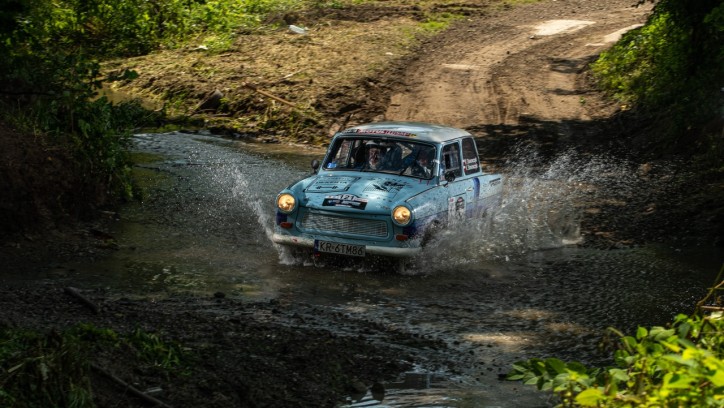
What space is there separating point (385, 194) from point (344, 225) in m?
0.63

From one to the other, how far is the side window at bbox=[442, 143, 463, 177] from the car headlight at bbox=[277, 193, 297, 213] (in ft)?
6.61

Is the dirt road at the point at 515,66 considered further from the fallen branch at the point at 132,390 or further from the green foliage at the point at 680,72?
the fallen branch at the point at 132,390

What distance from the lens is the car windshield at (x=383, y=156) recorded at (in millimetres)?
12016

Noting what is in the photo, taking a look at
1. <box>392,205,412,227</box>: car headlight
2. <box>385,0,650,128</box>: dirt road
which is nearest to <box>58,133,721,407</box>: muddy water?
<box>392,205,412,227</box>: car headlight

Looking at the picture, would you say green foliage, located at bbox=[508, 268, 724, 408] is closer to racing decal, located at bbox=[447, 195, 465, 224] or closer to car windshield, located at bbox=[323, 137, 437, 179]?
racing decal, located at bbox=[447, 195, 465, 224]

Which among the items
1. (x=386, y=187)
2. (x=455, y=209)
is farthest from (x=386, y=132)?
(x=455, y=209)

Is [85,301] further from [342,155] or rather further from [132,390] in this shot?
[342,155]

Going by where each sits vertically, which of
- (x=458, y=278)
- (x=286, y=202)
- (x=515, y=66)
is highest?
(x=515, y=66)

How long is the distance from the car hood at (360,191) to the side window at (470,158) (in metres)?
1.02

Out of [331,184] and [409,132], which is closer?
[331,184]

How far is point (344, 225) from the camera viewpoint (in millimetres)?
11164

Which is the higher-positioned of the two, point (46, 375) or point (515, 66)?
point (515, 66)

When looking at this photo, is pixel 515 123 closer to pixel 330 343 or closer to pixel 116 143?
pixel 116 143

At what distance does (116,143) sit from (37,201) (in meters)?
1.96
